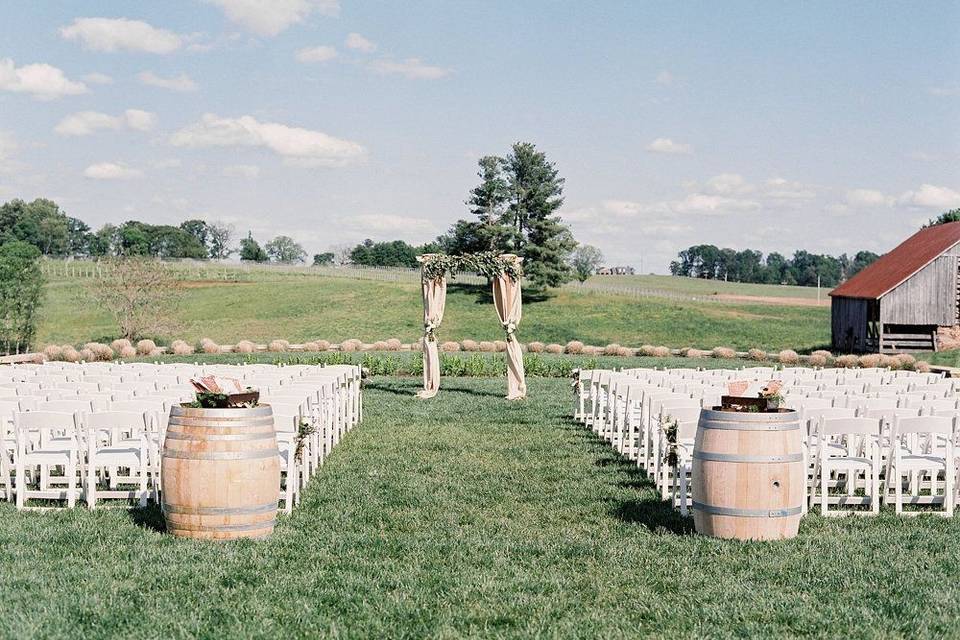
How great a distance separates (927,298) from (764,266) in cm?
9551

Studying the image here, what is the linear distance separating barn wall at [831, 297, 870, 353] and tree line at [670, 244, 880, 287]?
3370 inches

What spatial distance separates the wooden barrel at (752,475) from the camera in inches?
302

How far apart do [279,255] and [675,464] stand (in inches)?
5980

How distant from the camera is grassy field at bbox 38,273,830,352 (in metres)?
48.6

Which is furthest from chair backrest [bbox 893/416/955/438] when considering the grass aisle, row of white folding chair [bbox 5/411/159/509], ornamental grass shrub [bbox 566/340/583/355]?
ornamental grass shrub [bbox 566/340/583/355]

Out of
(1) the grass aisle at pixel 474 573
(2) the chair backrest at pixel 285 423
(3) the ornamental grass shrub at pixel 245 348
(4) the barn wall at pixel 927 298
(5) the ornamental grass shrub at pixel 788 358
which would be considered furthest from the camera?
(4) the barn wall at pixel 927 298

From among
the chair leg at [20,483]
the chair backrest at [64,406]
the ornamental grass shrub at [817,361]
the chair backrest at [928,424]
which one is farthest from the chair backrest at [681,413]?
the ornamental grass shrub at [817,361]

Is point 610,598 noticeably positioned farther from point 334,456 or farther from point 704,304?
point 704,304

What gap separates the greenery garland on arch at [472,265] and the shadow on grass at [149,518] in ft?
37.8

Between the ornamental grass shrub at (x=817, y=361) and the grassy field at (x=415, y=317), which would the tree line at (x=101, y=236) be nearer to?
the grassy field at (x=415, y=317)

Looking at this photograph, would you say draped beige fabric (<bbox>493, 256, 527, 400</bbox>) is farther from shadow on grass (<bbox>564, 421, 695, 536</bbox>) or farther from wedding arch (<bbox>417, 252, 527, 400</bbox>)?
shadow on grass (<bbox>564, 421, 695, 536</bbox>)

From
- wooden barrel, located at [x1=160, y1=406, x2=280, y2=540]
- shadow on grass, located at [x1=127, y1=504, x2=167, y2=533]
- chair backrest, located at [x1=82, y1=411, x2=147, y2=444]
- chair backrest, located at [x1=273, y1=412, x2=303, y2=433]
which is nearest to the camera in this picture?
wooden barrel, located at [x1=160, y1=406, x2=280, y2=540]

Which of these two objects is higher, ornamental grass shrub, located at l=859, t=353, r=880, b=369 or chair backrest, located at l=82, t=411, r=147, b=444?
chair backrest, located at l=82, t=411, r=147, b=444

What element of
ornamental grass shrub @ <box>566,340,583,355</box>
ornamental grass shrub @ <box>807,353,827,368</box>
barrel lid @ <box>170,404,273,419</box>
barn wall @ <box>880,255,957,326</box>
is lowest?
ornamental grass shrub @ <box>807,353,827,368</box>
